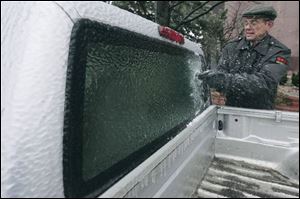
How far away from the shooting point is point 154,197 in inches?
72.6

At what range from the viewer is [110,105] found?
1964 mm

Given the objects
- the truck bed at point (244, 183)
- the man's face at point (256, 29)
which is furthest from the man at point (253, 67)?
the truck bed at point (244, 183)

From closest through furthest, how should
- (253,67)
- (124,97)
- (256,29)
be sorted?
(124,97)
(253,67)
(256,29)

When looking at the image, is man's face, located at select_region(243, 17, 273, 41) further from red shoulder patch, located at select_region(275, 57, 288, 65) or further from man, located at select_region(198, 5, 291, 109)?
red shoulder patch, located at select_region(275, 57, 288, 65)

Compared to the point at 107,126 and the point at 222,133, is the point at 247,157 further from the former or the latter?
the point at 107,126

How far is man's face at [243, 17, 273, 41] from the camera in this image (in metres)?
3.94

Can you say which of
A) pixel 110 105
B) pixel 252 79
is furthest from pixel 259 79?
pixel 110 105

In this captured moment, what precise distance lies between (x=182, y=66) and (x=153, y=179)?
4.85 feet

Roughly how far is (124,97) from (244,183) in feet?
2.91

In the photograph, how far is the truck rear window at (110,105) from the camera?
167cm

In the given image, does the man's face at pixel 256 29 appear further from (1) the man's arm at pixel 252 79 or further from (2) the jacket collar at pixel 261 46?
(1) the man's arm at pixel 252 79

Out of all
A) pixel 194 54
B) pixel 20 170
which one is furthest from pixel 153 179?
pixel 194 54

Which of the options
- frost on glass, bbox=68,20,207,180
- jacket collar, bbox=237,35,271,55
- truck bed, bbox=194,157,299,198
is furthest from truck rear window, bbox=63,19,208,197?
jacket collar, bbox=237,35,271,55

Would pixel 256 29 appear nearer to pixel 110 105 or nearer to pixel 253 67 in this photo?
pixel 253 67
